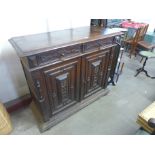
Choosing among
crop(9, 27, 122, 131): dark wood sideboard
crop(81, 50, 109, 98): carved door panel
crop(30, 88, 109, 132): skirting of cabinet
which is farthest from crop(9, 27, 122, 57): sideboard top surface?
crop(30, 88, 109, 132): skirting of cabinet

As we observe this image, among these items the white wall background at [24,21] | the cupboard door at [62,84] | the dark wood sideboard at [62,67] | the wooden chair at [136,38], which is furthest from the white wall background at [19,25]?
the wooden chair at [136,38]

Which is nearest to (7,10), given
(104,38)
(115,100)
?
(104,38)

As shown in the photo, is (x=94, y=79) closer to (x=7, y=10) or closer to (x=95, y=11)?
(x=95, y=11)

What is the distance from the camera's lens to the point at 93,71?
5.20 ft

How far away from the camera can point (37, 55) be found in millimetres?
1026

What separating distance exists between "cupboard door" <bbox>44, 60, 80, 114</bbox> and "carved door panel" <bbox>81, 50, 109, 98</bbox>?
111mm

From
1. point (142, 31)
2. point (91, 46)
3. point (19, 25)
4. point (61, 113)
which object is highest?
point (19, 25)

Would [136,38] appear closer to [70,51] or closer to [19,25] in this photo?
[70,51]

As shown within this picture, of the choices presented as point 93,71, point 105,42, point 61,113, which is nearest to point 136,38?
point 105,42

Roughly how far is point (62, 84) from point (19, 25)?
0.80 metres

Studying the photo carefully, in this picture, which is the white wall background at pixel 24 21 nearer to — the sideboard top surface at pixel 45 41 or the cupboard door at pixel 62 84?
the sideboard top surface at pixel 45 41

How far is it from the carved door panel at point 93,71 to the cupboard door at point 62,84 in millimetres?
111

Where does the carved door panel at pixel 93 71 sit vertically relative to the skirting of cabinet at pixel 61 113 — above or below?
above

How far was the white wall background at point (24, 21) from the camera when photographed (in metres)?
1.32
